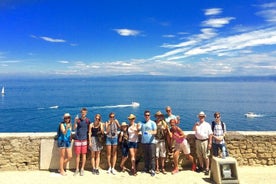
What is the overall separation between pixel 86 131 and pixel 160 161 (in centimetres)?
231

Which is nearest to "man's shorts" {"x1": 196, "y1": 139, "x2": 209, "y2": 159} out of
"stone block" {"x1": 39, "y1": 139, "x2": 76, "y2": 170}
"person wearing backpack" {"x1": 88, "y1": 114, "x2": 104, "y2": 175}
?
"person wearing backpack" {"x1": 88, "y1": 114, "x2": 104, "y2": 175}

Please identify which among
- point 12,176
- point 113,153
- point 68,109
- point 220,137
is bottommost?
point 68,109

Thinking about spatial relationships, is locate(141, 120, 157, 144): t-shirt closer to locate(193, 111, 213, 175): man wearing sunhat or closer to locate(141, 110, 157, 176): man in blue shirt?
locate(141, 110, 157, 176): man in blue shirt

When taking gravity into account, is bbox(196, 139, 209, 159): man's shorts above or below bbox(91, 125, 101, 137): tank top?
below

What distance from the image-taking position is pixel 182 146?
22.7 ft

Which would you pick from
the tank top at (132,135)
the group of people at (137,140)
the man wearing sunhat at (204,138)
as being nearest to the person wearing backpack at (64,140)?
the group of people at (137,140)

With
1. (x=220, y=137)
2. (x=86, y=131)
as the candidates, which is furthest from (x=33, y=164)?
(x=220, y=137)

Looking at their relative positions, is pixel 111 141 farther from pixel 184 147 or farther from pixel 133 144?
pixel 184 147

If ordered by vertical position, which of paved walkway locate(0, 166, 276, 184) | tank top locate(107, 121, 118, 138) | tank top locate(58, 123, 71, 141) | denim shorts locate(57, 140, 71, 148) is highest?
tank top locate(107, 121, 118, 138)

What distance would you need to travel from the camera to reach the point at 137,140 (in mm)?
6789

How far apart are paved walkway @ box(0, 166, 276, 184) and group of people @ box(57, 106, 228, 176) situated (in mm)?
188

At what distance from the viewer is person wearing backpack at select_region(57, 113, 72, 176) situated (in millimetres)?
6570

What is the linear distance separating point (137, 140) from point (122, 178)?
1.07 meters

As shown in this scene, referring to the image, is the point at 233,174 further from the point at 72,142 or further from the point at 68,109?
the point at 68,109
